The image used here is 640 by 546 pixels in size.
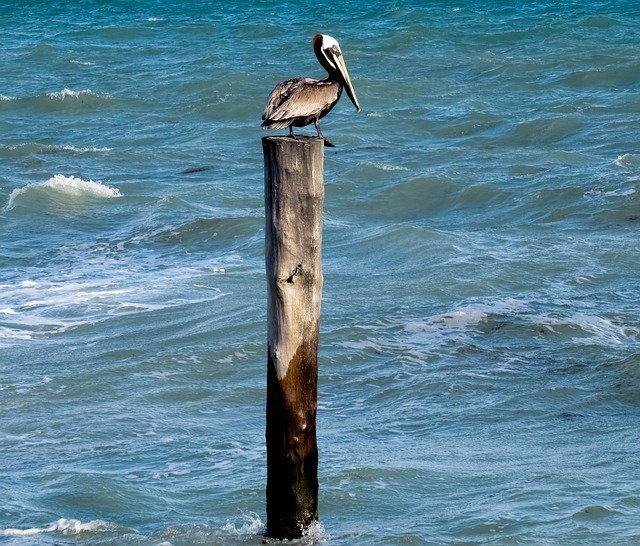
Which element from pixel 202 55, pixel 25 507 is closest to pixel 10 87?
pixel 202 55

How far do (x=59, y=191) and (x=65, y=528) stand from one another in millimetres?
10381

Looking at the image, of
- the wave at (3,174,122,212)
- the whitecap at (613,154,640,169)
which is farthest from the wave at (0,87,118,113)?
the whitecap at (613,154,640,169)

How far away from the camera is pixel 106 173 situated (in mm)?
18062

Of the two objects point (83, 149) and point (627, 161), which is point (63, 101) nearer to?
point (83, 149)

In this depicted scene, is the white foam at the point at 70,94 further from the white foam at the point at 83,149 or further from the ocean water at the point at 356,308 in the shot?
the white foam at the point at 83,149

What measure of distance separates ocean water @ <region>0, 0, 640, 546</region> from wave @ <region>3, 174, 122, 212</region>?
66 millimetres

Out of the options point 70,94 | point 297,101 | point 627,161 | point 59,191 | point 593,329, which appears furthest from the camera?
point 70,94

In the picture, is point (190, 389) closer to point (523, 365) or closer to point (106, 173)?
point (523, 365)

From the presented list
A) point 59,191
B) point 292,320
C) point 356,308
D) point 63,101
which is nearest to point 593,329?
point 356,308

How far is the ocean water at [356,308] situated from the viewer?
689cm

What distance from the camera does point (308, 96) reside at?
605cm

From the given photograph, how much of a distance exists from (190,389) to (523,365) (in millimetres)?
2446

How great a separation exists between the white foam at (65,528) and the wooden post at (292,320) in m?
1.04

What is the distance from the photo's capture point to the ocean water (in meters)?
6.89
